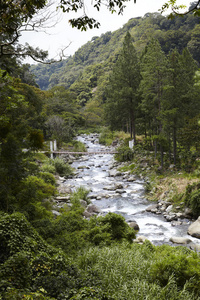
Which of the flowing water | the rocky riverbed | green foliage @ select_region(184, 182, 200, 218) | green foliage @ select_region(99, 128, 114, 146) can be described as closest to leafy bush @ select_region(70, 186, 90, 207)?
the rocky riverbed

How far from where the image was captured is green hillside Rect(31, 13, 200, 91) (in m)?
50.7

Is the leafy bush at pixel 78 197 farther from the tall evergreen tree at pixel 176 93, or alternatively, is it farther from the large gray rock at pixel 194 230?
the tall evergreen tree at pixel 176 93

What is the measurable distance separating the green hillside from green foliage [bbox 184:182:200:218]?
7741 mm

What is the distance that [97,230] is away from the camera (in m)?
6.39

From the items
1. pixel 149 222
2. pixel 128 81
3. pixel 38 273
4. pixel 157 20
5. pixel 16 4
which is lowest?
pixel 149 222

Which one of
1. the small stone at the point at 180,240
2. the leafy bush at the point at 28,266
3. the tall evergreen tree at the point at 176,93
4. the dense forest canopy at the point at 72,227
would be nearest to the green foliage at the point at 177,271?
the dense forest canopy at the point at 72,227

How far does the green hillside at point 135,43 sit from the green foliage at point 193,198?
7741 mm

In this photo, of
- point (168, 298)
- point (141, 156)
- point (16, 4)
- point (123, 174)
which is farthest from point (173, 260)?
point (141, 156)

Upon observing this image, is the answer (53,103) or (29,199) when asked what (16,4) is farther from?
(53,103)

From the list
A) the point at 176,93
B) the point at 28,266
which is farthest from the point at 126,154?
the point at 28,266

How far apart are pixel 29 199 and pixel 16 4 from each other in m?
4.81

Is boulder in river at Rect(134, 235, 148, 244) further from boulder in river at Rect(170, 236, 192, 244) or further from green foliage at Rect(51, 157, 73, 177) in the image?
green foliage at Rect(51, 157, 73, 177)

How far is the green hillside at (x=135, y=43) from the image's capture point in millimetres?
50688

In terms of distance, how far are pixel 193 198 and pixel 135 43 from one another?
210 ft
